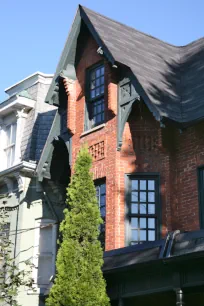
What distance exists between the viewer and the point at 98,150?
50.8 feet

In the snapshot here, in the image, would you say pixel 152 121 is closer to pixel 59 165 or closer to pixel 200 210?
pixel 200 210

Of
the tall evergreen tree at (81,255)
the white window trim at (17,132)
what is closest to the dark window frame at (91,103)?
the tall evergreen tree at (81,255)

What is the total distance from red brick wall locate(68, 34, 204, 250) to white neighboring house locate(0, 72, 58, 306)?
361 centimetres

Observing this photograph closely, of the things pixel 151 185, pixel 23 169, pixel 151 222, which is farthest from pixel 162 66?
pixel 23 169

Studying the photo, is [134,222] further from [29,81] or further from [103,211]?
[29,81]

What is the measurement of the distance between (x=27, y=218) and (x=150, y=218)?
5600mm

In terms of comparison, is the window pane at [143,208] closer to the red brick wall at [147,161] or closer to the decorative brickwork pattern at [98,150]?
the red brick wall at [147,161]

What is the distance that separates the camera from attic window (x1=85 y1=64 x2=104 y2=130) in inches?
636

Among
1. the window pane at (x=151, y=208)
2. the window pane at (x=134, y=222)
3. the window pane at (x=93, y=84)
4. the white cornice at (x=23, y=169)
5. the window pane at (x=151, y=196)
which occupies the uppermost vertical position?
the window pane at (x=93, y=84)

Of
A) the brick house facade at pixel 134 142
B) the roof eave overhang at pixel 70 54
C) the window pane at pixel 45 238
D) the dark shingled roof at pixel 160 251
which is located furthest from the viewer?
the window pane at pixel 45 238

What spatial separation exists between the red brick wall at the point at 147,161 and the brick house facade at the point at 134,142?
0.02 meters

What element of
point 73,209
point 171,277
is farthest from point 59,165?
point 171,277

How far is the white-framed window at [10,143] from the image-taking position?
20.7 metres

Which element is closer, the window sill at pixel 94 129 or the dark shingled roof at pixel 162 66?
the dark shingled roof at pixel 162 66
